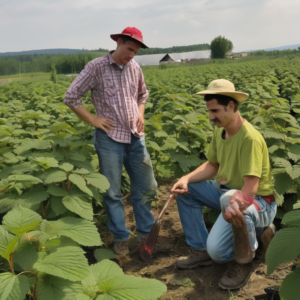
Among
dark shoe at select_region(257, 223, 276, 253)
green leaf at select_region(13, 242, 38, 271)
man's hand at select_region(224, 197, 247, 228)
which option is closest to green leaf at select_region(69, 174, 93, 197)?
green leaf at select_region(13, 242, 38, 271)

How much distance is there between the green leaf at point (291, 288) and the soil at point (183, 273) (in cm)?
127

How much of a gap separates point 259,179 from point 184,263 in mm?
1048

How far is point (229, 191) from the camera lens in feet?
8.93

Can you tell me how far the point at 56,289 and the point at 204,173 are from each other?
199 centimetres

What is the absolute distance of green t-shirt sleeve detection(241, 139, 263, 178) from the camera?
267cm

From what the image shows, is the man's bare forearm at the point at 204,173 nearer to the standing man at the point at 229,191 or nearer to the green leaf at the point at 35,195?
the standing man at the point at 229,191

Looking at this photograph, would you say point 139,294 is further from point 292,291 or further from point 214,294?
point 214,294

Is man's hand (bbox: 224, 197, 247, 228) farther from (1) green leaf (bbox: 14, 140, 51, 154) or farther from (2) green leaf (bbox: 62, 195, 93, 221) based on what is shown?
(1) green leaf (bbox: 14, 140, 51, 154)

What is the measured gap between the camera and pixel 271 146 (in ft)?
12.1

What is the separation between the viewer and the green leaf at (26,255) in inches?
62.9

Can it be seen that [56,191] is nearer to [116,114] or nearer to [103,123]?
[103,123]

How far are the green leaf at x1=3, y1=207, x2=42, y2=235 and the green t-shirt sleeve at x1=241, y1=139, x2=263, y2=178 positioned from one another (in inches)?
66.0

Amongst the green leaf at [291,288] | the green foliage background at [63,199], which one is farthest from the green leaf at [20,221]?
the green leaf at [291,288]

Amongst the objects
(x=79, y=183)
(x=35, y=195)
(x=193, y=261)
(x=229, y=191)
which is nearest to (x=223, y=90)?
(x=229, y=191)
